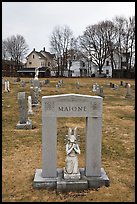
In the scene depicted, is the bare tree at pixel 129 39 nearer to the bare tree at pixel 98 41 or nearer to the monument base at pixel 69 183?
the bare tree at pixel 98 41

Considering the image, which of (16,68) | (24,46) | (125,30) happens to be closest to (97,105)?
(125,30)

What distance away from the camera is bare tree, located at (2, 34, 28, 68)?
76312 millimetres

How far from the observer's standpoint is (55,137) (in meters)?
6.62

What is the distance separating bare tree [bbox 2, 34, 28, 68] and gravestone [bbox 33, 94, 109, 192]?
70718 mm

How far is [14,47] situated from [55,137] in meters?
73.1

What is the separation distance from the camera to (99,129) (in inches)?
263

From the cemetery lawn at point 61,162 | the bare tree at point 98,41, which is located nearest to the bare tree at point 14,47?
the bare tree at point 98,41

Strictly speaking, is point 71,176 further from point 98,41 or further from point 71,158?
point 98,41

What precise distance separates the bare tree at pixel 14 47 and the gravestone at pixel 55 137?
232 feet

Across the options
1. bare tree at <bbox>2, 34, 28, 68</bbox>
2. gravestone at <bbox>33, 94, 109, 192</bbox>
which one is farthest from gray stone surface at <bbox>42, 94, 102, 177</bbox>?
bare tree at <bbox>2, 34, 28, 68</bbox>

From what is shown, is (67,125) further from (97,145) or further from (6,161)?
(97,145)

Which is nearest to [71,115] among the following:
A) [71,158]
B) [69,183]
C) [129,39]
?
[71,158]

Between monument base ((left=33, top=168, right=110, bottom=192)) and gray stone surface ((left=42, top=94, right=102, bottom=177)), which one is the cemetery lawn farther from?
gray stone surface ((left=42, top=94, right=102, bottom=177))

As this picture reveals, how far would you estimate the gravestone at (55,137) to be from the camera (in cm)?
654
